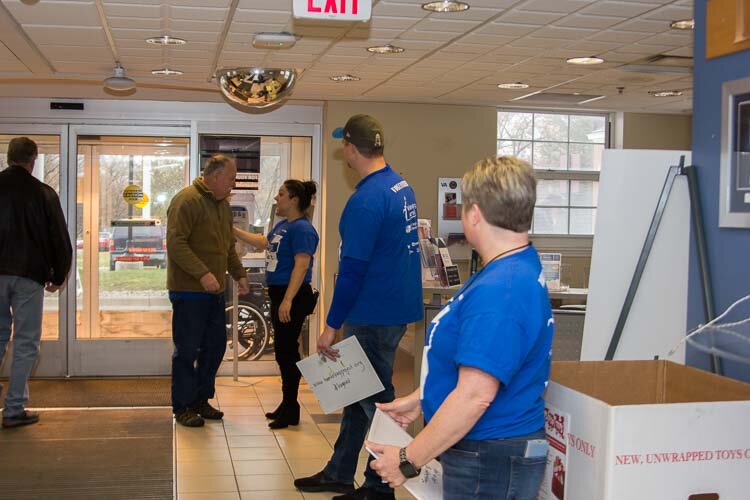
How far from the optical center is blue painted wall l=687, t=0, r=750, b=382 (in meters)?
2.48

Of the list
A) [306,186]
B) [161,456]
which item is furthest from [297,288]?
[161,456]

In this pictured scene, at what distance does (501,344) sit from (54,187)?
239 inches

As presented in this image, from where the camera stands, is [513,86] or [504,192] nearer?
[504,192]

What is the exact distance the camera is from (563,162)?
26.3 ft

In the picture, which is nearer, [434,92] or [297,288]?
[297,288]

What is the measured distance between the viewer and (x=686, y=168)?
8.88 feet

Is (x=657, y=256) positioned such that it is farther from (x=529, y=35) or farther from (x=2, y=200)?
(x=2, y=200)

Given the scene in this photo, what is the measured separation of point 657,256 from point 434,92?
4.29 metres

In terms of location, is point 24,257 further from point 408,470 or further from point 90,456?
point 408,470

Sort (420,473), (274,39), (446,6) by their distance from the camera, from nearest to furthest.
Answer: (420,473)
(446,6)
(274,39)

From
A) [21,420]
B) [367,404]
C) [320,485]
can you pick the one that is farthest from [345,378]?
[21,420]

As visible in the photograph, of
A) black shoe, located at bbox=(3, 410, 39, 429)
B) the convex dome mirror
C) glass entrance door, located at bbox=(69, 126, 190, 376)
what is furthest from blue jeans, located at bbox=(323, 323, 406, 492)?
glass entrance door, located at bbox=(69, 126, 190, 376)

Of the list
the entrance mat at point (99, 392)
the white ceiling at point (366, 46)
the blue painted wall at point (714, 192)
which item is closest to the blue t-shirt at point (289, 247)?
the white ceiling at point (366, 46)

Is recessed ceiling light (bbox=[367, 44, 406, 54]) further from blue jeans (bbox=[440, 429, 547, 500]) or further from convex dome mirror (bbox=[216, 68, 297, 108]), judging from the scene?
blue jeans (bbox=[440, 429, 547, 500])
